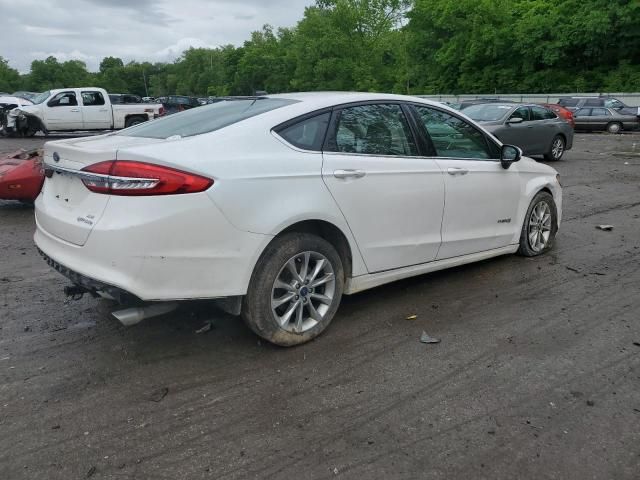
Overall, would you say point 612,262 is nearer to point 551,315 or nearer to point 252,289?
point 551,315

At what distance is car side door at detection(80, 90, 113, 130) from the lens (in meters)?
22.5

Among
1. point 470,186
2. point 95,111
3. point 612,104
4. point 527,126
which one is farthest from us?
point 612,104

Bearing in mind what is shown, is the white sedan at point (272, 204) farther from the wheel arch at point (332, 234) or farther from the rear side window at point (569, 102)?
the rear side window at point (569, 102)

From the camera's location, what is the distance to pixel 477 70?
54.6 meters

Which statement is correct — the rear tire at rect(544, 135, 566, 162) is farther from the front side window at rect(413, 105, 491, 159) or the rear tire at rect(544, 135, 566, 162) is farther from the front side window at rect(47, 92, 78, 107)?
the front side window at rect(47, 92, 78, 107)

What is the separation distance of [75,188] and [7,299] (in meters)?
1.92

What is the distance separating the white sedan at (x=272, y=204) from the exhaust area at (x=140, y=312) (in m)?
0.10

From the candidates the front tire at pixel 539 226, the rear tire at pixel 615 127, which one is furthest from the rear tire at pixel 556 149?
the rear tire at pixel 615 127

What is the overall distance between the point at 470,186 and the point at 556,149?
1227 cm

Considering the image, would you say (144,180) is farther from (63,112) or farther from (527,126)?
(63,112)

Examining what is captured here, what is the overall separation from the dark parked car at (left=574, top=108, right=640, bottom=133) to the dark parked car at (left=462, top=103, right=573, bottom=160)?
46.8ft

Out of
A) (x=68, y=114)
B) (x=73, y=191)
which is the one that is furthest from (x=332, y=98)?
(x=68, y=114)

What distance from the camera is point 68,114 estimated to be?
22.3 m

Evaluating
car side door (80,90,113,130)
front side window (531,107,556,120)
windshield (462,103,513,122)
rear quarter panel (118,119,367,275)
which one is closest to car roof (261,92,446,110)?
rear quarter panel (118,119,367,275)
